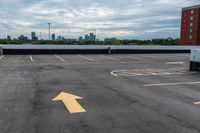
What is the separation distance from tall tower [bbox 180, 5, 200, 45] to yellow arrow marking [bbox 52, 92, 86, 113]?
6991 centimetres

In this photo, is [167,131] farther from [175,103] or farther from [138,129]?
[175,103]

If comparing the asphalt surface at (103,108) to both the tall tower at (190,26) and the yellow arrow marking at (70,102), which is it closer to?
the yellow arrow marking at (70,102)

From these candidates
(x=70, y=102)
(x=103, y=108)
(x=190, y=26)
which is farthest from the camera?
(x=190, y=26)

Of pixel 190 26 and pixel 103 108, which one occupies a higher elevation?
pixel 190 26

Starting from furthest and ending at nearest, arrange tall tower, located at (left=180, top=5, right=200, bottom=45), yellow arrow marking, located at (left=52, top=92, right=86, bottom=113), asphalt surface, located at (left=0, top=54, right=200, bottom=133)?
tall tower, located at (left=180, top=5, right=200, bottom=45)
yellow arrow marking, located at (left=52, top=92, right=86, bottom=113)
asphalt surface, located at (left=0, top=54, right=200, bottom=133)

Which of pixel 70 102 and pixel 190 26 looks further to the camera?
pixel 190 26

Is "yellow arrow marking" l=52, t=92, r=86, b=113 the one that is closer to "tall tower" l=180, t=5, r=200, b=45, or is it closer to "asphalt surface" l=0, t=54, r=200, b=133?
"asphalt surface" l=0, t=54, r=200, b=133

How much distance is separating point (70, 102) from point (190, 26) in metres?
73.8

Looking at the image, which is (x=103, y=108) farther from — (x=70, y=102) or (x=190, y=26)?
(x=190, y=26)

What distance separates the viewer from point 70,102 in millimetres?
6461

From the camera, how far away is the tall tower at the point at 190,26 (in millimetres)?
69812

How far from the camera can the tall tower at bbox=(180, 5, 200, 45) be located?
229ft

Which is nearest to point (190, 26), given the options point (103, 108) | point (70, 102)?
point (70, 102)

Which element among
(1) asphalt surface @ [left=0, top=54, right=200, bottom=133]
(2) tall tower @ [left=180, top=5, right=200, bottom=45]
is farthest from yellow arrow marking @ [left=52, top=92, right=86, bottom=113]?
(2) tall tower @ [left=180, top=5, right=200, bottom=45]
